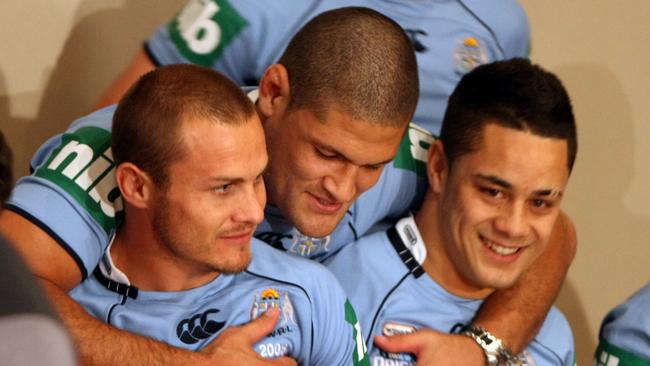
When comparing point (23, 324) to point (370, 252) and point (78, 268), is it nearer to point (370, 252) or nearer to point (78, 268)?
point (78, 268)

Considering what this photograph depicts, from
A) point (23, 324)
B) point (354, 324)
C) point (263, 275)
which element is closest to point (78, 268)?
point (263, 275)

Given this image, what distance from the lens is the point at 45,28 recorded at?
162 cm

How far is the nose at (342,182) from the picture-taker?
51.3 inches

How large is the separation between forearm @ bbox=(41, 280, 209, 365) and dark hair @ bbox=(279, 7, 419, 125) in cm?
42

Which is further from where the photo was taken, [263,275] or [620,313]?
[620,313]

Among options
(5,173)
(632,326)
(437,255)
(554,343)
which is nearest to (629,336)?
(632,326)

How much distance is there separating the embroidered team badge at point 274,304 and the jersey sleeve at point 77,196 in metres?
0.23

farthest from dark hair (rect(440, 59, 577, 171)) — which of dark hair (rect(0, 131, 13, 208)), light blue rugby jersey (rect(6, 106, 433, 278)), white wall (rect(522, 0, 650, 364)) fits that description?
dark hair (rect(0, 131, 13, 208))

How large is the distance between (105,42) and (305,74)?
1.99ft

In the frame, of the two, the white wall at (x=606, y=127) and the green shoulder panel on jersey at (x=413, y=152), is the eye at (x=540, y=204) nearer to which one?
the green shoulder panel on jersey at (x=413, y=152)

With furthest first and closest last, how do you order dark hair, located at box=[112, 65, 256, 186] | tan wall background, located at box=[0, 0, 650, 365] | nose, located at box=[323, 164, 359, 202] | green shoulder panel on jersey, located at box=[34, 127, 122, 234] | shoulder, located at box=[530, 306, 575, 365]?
tan wall background, located at box=[0, 0, 650, 365]
shoulder, located at box=[530, 306, 575, 365]
nose, located at box=[323, 164, 359, 202]
green shoulder panel on jersey, located at box=[34, 127, 122, 234]
dark hair, located at box=[112, 65, 256, 186]

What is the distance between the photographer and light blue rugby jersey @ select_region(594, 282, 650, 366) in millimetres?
1475

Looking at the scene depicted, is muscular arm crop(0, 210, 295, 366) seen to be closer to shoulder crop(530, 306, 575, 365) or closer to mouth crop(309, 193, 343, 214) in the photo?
mouth crop(309, 193, 343, 214)

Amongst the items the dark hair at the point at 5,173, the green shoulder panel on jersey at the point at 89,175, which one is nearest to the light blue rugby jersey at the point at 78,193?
the green shoulder panel on jersey at the point at 89,175
